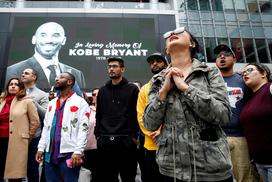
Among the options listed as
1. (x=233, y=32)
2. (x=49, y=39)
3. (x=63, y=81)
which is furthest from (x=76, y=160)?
(x=233, y=32)

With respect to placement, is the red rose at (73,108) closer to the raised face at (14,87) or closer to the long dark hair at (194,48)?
the raised face at (14,87)

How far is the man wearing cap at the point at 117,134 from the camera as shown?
3266 mm

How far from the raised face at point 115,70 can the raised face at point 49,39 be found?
1443 centimetres

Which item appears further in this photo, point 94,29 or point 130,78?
point 94,29

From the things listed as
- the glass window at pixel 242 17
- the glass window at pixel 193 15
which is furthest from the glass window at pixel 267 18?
the glass window at pixel 193 15

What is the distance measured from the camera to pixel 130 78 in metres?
16.8

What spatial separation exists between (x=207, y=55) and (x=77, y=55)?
10.6 m

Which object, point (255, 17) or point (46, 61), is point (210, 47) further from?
A: point (46, 61)

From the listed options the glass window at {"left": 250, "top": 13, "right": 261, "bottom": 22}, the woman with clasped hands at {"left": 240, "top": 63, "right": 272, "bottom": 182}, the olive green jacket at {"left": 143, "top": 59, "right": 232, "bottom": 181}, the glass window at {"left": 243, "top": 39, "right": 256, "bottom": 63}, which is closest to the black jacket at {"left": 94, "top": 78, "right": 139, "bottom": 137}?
the woman with clasped hands at {"left": 240, "top": 63, "right": 272, "bottom": 182}

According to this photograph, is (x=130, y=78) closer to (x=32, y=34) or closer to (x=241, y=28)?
(x=32, y=34)

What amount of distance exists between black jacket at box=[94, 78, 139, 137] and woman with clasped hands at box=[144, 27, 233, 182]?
57.0 inches

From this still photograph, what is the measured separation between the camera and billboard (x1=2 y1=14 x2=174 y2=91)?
16781 mm

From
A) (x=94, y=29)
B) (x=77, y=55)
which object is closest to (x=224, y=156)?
(x=77, y=55)

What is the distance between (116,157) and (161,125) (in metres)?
1.47
